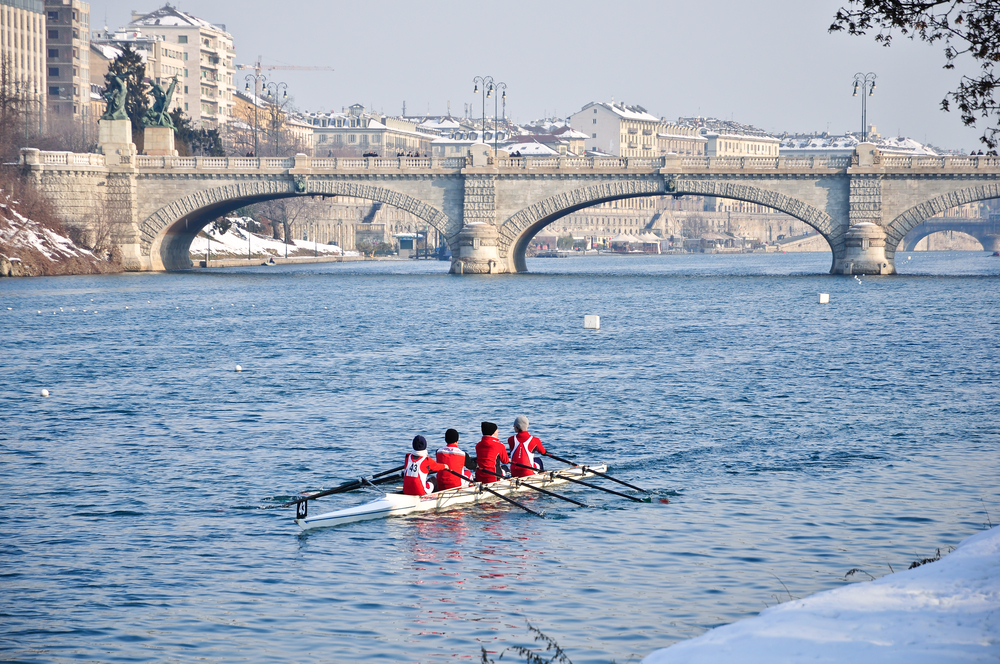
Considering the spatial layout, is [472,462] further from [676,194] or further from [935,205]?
[935,205]

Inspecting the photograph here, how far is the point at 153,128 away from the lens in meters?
93.0

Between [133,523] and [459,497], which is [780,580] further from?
[133,523]

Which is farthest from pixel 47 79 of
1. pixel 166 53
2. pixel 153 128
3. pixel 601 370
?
pixel 601 370

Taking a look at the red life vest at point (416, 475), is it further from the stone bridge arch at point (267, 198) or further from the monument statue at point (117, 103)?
the monument statue at point (117, 103)

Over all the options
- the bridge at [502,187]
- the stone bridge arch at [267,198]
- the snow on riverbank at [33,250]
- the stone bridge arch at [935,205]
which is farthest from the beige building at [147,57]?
the stone bridge arch at [935,205]

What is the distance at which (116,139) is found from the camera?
8869 cm

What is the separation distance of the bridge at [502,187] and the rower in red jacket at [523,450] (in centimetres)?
6322

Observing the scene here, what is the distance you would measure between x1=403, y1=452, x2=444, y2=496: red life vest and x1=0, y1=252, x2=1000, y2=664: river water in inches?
21.4

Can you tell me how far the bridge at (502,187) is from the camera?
270ft

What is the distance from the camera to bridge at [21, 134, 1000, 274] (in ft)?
270

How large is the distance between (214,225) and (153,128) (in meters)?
26.0

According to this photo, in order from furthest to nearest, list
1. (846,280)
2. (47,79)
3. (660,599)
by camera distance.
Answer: (47,79), (846,280), (660,599)

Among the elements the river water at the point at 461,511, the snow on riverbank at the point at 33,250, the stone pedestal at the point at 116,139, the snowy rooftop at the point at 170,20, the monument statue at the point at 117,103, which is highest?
the snowy rooftop at the point at 170,20

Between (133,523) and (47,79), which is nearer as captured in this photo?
(133,523)
